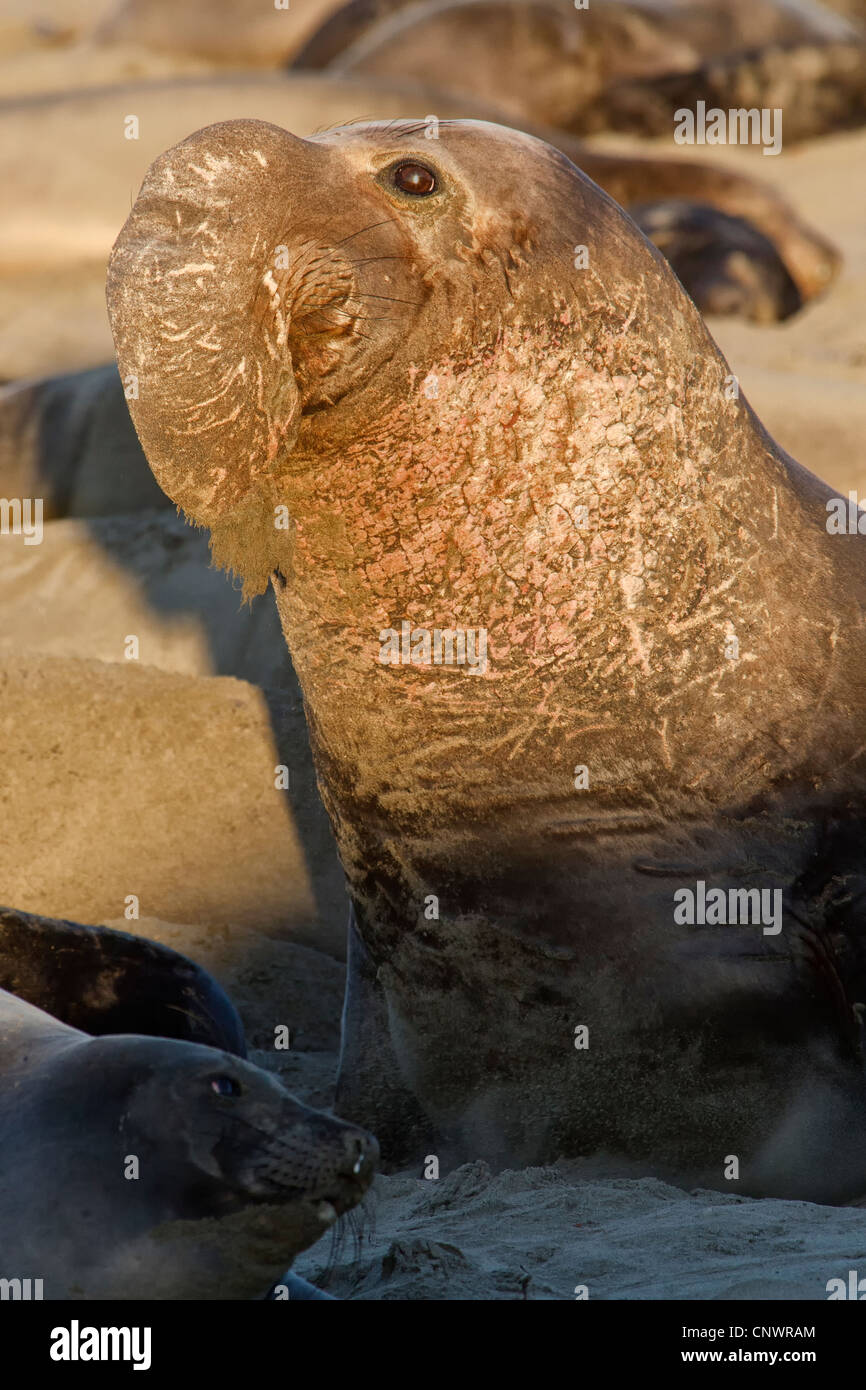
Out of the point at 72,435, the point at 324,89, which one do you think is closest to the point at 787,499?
the point at 72,435

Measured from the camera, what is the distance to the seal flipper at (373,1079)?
311 centimetres

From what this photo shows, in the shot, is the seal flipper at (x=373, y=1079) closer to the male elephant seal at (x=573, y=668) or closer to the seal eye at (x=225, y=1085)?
the male elephant seal at (x=573, y=668)

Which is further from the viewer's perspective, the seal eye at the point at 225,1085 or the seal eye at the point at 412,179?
the seal eye at the point at 412,179

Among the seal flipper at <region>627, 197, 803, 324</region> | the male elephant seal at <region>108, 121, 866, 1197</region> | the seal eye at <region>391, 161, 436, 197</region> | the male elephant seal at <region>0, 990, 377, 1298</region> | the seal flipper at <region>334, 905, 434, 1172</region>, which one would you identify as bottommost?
the male elephant seal at <region>0, 990, 377, 1298</region>

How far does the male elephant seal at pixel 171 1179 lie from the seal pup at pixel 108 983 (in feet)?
2.62

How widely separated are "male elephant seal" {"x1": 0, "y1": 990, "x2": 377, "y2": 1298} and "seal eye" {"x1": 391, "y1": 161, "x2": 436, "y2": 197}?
1363 mm

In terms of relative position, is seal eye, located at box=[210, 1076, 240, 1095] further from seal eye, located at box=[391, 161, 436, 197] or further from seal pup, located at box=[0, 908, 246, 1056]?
seal eye, located at box=[391, 161, 436, 197]

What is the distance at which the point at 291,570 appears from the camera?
291 centimetres

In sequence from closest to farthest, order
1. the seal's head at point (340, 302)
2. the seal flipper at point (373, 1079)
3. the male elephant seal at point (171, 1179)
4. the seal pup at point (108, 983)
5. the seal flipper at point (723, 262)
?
the male elephant seal at point (171, 1179)
the seal's head at point (340, 302)
the seal pup at point (108, 983)
the seal flipper at point (373, 1079)
the seal flipper at point (723, 262)

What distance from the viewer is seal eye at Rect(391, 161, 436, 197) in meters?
2.69

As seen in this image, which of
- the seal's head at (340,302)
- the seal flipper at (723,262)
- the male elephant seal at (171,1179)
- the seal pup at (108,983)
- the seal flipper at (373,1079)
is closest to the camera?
the male elephant seal at (171,1179)

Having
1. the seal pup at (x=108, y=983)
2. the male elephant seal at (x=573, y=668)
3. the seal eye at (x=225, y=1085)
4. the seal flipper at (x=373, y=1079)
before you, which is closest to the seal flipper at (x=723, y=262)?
the male elephant seal at (x=573, y=668)

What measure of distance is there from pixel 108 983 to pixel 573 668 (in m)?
0.91

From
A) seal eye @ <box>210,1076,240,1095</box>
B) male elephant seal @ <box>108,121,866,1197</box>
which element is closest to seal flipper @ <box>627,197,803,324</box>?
male elephant seal @ <box>108,121,866,1197</box>
